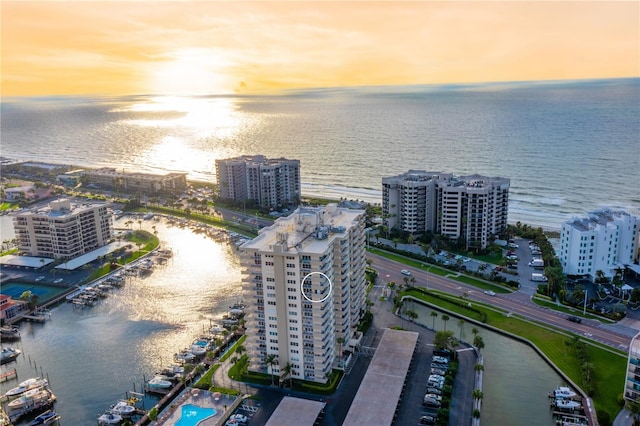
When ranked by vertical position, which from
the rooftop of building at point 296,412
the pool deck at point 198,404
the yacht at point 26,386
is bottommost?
the yacht at point 26,386

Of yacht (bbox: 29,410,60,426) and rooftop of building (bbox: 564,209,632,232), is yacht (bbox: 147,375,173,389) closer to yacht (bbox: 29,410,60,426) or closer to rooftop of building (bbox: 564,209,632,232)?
yacht (bbox: 29,410,60,426)

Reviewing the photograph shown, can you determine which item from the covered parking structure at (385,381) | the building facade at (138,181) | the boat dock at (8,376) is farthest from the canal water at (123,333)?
the building facade at (138,181)

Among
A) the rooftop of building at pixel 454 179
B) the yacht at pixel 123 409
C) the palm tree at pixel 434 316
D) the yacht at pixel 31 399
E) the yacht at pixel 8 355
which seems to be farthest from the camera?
the rooftop of building at pixel 454 179

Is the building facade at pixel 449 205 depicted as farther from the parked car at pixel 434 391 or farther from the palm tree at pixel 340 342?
the parked car at pixel 434 391

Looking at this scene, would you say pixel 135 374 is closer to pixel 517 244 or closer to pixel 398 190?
pixel 398 190

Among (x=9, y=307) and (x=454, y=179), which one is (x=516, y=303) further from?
(x=9, y=307)

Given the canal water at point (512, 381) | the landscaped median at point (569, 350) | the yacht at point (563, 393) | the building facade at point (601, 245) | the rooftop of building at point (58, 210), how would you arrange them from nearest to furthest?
the canal water at point (512, 381)
the yacht at point (563, 393)
the landscaped median at point (569, 350)
the building facade at point (601, 245)
the rooftop of building at point (58, 210)

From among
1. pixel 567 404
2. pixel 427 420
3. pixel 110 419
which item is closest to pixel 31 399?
pixel 110 419
